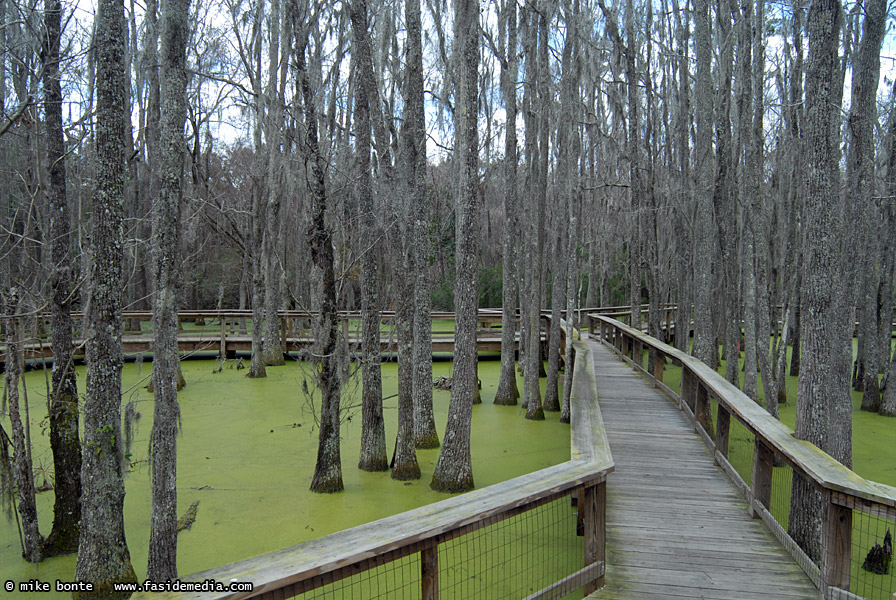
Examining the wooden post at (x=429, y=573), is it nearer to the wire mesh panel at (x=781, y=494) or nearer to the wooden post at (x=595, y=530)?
the wooden post at (x=595, y=530)

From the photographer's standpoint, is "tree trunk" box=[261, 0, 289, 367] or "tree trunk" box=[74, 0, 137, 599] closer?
"tree trunk" box=[74, 0, 137, 599]

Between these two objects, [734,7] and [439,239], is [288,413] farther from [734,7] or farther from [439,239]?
[439,239]

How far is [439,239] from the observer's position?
2470 centimetres

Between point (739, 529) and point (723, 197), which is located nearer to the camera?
point (739, 529)

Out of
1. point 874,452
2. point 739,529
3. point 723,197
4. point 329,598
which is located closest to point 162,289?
point 329,598

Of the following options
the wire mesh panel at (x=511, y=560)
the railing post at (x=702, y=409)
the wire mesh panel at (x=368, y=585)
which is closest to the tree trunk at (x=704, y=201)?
the railing post at (x=702, y=409)

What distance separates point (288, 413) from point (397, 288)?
4155mm

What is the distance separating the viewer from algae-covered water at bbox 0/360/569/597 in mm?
5766

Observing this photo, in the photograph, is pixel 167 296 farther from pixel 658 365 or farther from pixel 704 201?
pixel 704 201

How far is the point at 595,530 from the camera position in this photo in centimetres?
359

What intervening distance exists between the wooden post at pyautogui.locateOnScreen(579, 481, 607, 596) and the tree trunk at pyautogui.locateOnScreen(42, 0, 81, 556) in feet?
A: 14.8

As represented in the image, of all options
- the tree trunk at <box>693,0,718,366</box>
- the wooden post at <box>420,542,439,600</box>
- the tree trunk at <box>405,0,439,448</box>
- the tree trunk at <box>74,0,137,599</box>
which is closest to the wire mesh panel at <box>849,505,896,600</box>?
the wooden post at <box>420,542,439,600</box>

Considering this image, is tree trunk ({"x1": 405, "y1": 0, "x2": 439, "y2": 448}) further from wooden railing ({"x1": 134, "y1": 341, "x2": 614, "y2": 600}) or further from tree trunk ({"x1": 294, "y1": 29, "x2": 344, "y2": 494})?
wooden railing ({"x1": 134, "y1": 341, "x2": 614, "y2": 600})

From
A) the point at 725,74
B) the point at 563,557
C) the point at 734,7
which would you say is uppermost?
the point at 734,7
